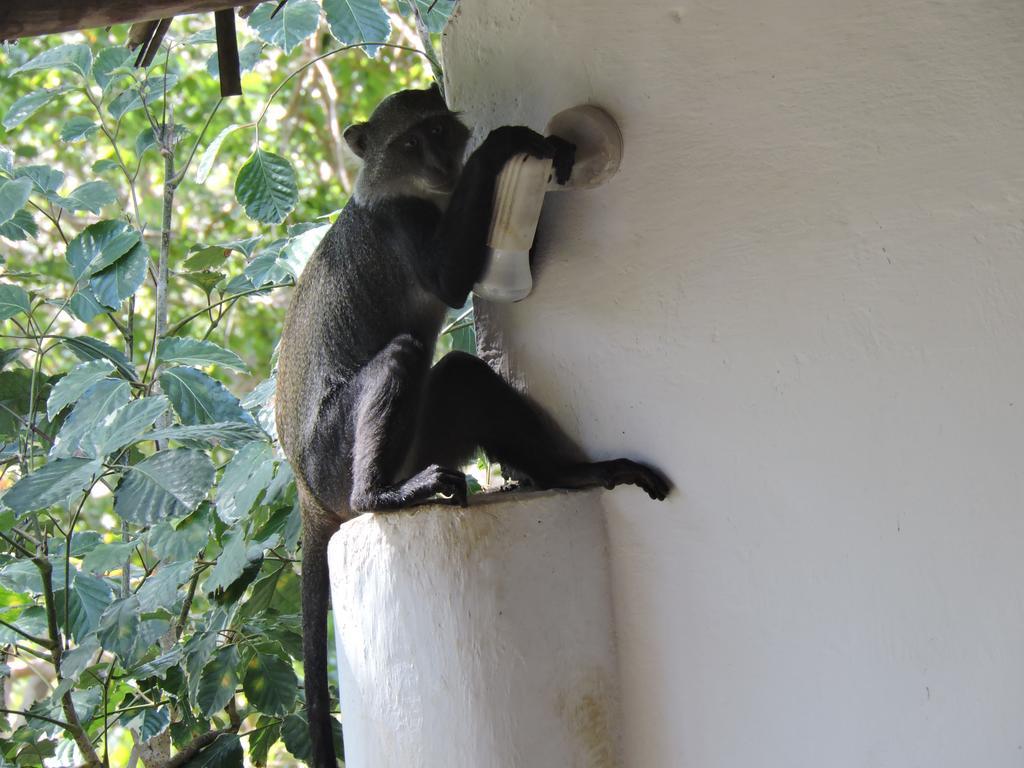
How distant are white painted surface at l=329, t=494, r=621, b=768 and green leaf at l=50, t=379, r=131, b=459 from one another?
0.82m

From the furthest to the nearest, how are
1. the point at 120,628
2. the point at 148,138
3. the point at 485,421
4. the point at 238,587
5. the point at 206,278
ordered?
the point at 148,138 → the point at 206,278 → the point at 238,587 → the point at 120,628 → the point at 485,421

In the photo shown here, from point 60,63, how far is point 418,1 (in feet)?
3.91

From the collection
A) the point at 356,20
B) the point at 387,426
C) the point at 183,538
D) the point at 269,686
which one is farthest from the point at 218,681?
the point at 356,20

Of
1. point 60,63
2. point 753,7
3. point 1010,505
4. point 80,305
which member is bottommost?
point 1010,505

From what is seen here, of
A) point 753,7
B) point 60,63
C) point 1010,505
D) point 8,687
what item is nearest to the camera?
point 1010,505

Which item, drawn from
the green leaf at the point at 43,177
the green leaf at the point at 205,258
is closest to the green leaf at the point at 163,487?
the green leaf at the point at 205,258

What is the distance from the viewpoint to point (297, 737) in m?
3.02

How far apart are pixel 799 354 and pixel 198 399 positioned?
5.76 feet

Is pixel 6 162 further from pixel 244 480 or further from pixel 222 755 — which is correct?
pixel 222 755

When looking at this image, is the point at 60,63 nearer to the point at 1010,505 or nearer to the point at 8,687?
the point at 1010,505

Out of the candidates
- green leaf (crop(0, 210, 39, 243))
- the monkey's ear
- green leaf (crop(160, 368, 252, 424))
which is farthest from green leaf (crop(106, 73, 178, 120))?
green leaf (crop(160, 368, 252, 424))

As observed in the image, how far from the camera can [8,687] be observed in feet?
27.2

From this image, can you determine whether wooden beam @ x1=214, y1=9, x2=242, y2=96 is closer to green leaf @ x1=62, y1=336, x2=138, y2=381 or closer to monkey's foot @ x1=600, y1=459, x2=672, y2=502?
green leaf @ x1=62, y1=336, x2=138, y2=381

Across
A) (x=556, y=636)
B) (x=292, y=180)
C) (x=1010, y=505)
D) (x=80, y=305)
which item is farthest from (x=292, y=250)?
(x=1010, y=505)
